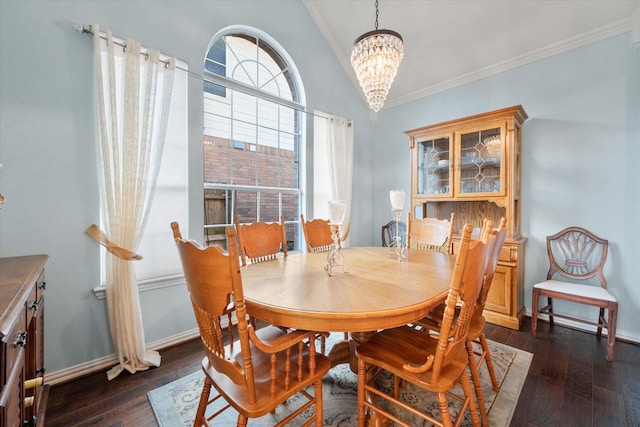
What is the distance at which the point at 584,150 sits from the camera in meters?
2.59

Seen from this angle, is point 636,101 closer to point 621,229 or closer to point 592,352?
point 621,229

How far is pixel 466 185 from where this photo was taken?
2969 millimetres

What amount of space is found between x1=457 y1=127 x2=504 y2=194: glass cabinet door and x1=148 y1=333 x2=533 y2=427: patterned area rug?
5.48 feet

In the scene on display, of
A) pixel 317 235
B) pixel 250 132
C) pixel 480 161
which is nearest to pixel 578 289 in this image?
pixel 480 161

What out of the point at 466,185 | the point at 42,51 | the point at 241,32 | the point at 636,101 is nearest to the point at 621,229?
the point at 636,101

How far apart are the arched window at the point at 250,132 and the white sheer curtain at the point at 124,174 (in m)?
0.60

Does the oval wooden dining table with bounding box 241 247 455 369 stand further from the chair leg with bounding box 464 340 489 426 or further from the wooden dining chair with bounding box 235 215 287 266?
the chair leg with bounding box 464 340 489 426

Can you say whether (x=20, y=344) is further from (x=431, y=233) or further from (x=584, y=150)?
(x=584, y=150)

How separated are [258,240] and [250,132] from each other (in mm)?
1400

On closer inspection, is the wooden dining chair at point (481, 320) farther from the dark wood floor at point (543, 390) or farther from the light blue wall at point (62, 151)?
the light blue wall at point (62, 151)

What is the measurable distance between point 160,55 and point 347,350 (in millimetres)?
2680

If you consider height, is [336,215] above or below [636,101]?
below

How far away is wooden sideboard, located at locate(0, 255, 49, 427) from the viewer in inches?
29.4

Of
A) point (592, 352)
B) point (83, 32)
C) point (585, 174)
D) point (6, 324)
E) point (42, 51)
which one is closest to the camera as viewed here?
point (6, 324)
